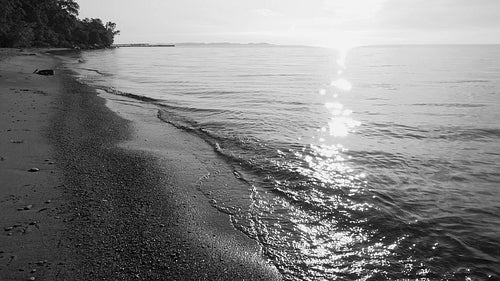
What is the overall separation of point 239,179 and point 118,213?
138 inches

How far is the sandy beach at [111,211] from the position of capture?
4879 mm

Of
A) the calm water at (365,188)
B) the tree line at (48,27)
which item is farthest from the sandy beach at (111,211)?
the tree line at (48,27)

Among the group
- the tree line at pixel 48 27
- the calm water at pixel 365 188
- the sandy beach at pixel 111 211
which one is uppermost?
the tree line at pixel 48 27

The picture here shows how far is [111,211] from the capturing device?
6387 mm

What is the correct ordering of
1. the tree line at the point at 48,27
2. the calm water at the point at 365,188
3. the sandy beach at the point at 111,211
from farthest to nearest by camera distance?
1. the tree line at the point at 48,27
2. the calm water at the point at 365,188
3. the sandy beach at the point at 111,211

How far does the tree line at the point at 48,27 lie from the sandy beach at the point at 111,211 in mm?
86896

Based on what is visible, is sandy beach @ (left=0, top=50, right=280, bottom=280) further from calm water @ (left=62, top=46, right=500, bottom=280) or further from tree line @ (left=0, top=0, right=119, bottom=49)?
tree line @ (left=0, top=0, right=119, bottom=49)

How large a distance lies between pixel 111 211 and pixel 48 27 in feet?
445

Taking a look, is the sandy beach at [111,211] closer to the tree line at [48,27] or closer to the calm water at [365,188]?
the calm water at [365,188]

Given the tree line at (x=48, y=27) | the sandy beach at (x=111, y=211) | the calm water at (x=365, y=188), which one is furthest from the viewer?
the tree line at (x=48, y=27)

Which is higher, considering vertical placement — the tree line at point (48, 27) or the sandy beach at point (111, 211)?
the tree line at point (48, 27)

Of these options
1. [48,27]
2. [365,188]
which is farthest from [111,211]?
[48,27]

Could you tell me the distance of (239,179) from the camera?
8.98m

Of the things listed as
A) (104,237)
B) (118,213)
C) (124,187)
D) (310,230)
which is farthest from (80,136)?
(310,230)
